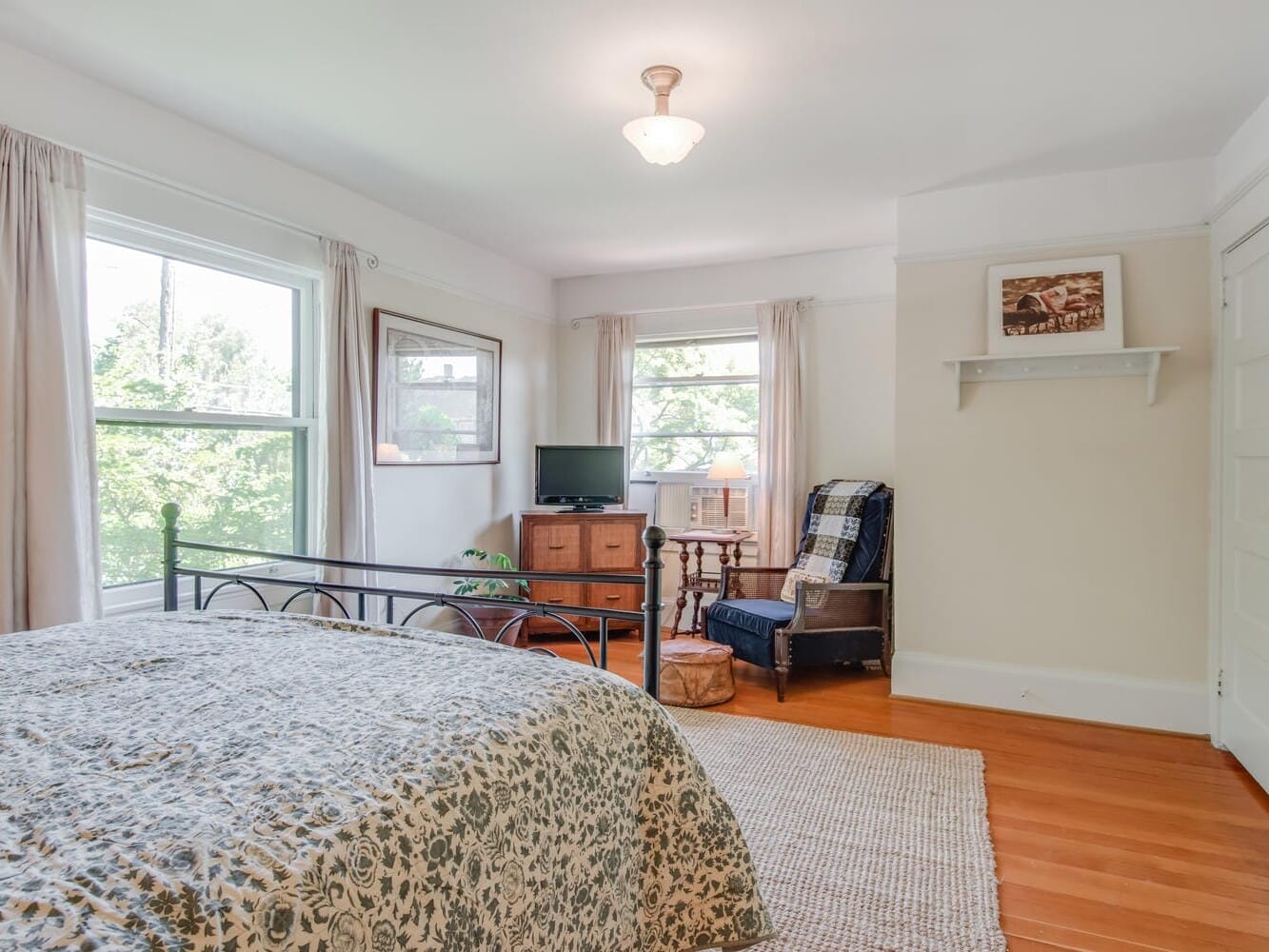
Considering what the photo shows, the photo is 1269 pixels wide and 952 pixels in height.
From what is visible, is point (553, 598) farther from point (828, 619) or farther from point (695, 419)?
point (828, 619)

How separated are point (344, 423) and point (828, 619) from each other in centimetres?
270

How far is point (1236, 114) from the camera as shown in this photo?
277 cm

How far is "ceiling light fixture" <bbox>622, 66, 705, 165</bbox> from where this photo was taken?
247 cm

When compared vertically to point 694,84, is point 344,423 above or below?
below

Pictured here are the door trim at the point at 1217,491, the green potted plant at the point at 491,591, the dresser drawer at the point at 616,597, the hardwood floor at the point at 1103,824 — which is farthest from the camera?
the dresser drawer at the point at 616,597

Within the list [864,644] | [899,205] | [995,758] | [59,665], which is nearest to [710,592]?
[864,644]

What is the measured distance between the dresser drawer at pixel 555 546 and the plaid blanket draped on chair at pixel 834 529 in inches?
59.3

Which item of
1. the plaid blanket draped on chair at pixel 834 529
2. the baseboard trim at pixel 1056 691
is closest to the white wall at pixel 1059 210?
the plaid blanket draped on chair at pixel 834 529

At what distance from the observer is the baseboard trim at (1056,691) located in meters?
3.25

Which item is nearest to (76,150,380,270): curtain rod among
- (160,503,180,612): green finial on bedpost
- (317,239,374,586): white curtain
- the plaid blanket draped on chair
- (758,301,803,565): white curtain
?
(317,239,374,586): white curtain

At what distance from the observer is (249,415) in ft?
10.9

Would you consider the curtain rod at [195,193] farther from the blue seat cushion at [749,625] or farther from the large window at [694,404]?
the blue seat cushion at [749,625]

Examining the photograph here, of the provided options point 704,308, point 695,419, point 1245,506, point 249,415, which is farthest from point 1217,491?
point 249,415

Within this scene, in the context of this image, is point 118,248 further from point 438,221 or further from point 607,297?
point 607,297
